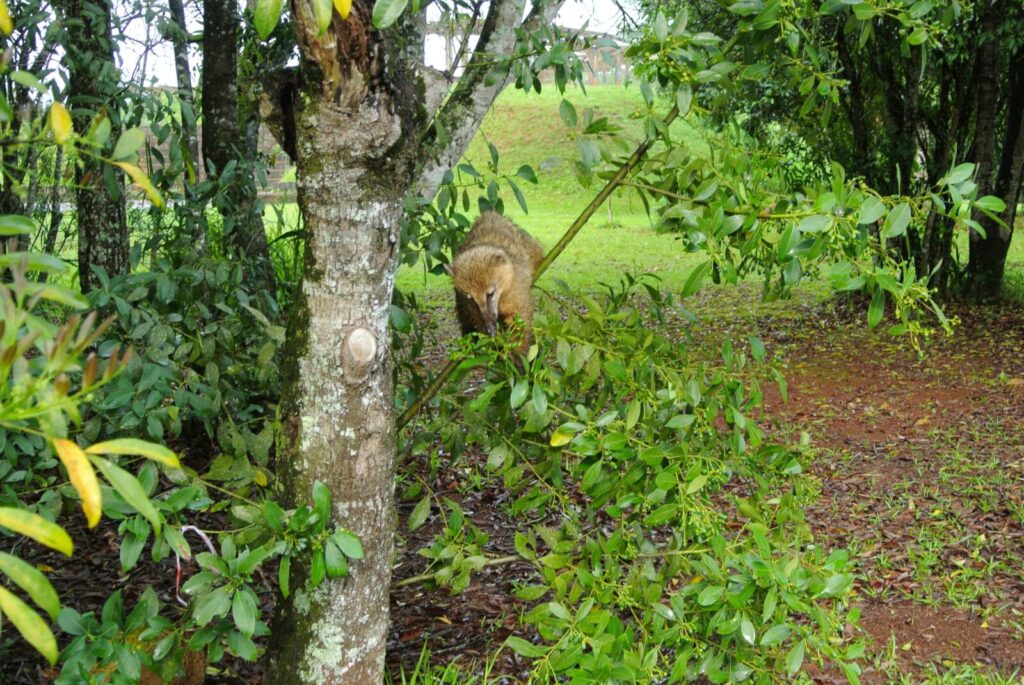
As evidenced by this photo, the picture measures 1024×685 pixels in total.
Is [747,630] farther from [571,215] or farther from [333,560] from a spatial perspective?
[571,215]

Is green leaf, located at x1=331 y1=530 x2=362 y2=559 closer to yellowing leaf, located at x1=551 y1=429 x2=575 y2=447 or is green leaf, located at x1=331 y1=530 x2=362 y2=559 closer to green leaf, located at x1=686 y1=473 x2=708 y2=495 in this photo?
yellowing leaf, located at x1=551 y1=429 x2=575 y2=447

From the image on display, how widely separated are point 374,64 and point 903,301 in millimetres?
1351

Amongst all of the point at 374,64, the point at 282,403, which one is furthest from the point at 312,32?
the point at 282,403

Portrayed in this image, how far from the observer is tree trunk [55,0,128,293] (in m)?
3.33

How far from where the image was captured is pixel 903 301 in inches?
89.5

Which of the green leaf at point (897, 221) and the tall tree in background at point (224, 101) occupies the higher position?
the tall tree in background at point (224, 101)

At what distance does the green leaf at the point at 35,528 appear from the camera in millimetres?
1027

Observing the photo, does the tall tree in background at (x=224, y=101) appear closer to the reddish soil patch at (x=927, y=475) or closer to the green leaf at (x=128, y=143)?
the reddish soil patch at (x=927, y=475)

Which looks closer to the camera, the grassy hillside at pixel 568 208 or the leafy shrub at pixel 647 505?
the leafy shrub at pixel 647 505

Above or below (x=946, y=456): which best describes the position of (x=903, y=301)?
above

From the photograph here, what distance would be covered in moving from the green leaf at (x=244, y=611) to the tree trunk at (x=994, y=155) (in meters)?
6.55

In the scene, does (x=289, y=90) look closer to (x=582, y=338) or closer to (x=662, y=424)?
(x=582, y=338)

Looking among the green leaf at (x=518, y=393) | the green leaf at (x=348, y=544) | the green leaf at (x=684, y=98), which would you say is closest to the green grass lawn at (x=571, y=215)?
the green leaf at (x=684, y=98)

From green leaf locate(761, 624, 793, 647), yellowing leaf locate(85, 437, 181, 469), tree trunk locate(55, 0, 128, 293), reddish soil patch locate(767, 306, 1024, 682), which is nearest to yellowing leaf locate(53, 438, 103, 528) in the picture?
yellowing leaf locate(85, 437, 181, 469)
